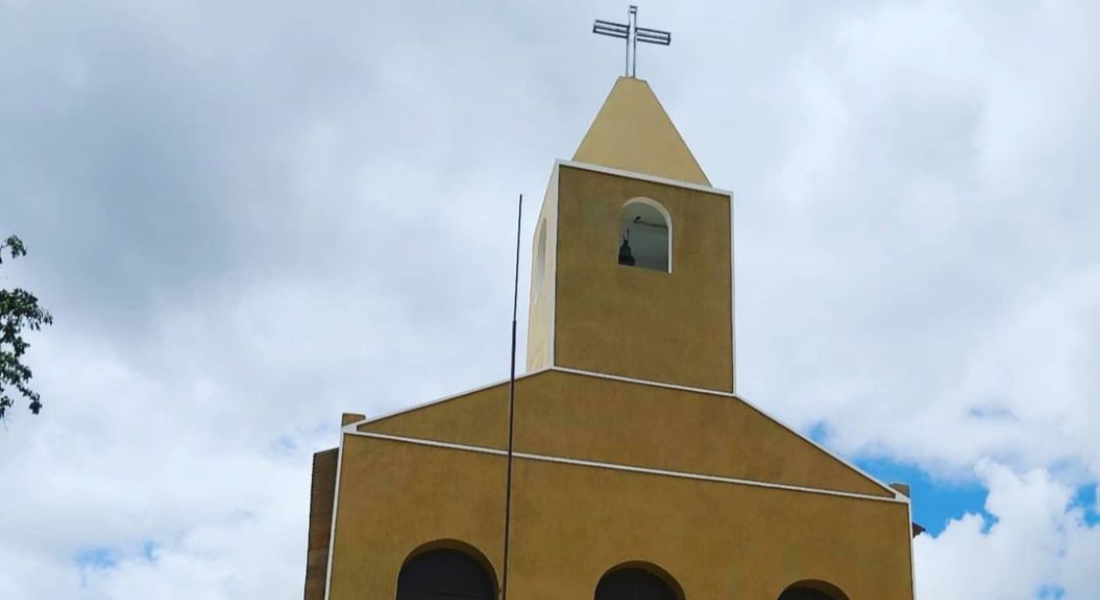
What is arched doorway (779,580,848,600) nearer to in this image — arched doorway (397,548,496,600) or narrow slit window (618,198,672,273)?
arched doorway (397,548,496,600)

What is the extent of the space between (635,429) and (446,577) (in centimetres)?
300

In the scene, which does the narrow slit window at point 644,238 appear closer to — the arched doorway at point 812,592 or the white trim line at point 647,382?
the white trim line at point 647,382

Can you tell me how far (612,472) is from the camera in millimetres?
15430

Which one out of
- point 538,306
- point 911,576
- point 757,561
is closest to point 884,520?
point 911,576

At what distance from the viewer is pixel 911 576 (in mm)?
15828

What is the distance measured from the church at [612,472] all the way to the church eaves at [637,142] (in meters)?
0.30

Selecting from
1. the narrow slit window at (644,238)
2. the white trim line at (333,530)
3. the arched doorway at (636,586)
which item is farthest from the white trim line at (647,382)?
the white trim line at (333,530)

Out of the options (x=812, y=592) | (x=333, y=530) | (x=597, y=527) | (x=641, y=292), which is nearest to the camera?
(x=333, y=530)

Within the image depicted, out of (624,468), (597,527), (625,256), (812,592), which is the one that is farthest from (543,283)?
(812,592)

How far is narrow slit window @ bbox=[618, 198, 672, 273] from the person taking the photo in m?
18.0

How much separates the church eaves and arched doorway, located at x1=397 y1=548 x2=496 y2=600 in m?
6.13

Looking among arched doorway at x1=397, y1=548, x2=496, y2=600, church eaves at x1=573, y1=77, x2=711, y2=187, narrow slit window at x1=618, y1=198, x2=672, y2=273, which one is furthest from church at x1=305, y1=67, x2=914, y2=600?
church eaves at x1=573, y1=77, x2=711, y2=187

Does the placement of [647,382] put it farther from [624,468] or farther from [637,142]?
[637,142]

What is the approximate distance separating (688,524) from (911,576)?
9.65 ft
